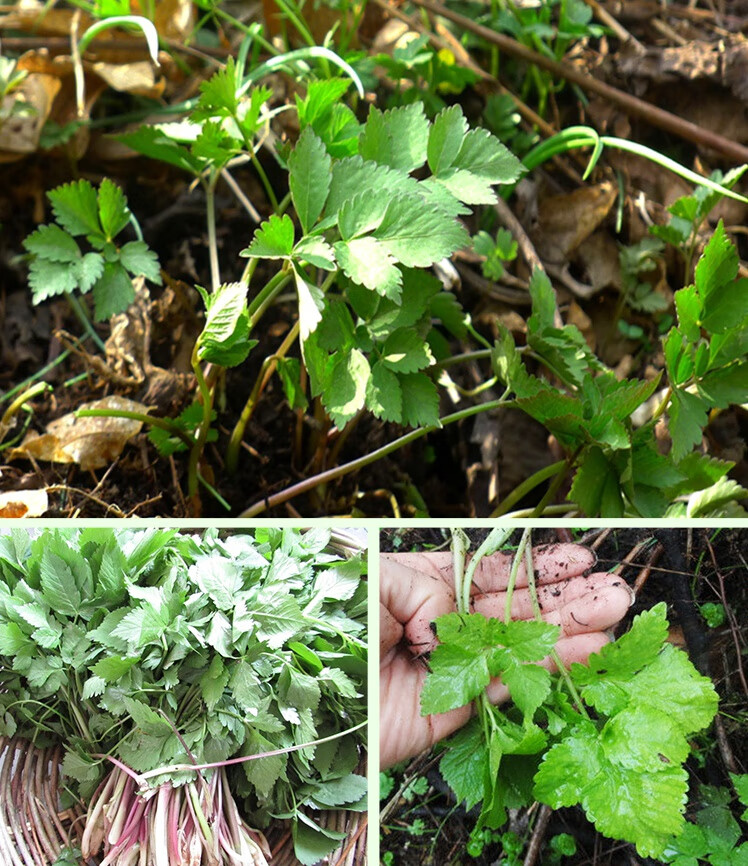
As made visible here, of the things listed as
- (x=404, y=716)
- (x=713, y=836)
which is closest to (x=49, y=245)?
(x=404, y=716)

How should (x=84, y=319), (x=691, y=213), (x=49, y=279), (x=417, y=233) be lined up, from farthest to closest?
(x=84, y=319) → (x=691, y=213) → (x=49, y=279) → (x=417, y=233)

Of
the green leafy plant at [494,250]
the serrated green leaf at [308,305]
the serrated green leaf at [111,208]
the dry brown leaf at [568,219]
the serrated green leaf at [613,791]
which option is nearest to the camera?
the serrated green leaf at [613,791]

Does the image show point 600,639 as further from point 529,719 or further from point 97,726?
point 97,726

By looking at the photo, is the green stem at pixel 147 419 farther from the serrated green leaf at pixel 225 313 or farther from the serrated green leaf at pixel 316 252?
the serrated green leaf at pixel 316 252

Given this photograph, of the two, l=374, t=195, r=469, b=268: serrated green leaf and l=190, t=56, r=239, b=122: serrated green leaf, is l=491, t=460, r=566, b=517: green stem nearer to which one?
l=374, t=195, r=469, b=268: serrated green leaf

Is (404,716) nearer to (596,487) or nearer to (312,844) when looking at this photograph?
(312,844)

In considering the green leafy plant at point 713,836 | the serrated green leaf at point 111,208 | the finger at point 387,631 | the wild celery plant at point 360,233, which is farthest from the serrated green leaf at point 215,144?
the green leafy plant at point 713,836

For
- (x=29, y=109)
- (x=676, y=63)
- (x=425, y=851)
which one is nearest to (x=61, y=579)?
(x=425, y=851)
